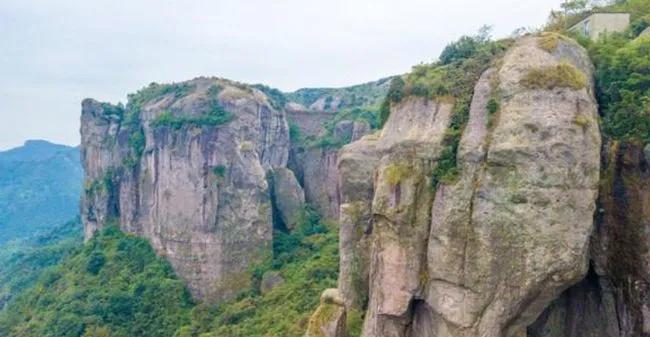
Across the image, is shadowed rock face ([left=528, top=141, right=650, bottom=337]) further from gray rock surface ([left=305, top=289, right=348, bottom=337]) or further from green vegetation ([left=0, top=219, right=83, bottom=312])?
green vegetation ([left=0, top=219, right=83, bottom=312])

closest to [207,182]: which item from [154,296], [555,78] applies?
[154,296]

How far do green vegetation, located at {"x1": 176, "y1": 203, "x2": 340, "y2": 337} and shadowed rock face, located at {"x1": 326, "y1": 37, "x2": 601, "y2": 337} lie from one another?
1154cm

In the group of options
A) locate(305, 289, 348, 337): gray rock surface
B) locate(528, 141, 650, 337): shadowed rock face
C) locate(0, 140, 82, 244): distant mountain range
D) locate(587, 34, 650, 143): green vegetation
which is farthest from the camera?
locate(0, 140, 82, 244): distant mountain range

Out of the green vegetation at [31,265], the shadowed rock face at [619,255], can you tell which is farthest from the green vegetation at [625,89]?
the green vegetation at [31,265]

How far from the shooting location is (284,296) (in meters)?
34.6

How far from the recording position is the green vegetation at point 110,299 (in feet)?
126

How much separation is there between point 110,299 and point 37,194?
111m

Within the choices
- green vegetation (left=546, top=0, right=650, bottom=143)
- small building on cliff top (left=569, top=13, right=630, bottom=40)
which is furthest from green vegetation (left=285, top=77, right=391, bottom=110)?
green vegetation (left=546, top=0, right=650, bottom=143)

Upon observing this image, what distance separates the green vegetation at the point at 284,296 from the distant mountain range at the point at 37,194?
82602mm

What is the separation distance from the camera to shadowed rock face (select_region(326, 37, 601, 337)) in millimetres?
14906

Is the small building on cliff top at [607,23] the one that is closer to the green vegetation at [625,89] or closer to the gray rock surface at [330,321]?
the green vegetation at [625,89]

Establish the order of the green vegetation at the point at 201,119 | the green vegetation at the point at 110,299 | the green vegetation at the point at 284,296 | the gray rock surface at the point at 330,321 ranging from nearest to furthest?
the gray rock surface at the point at 330,321 < the green vegetation at the point at 284,296 < the green vegetation at the point at 110,299 < the green vegetation at the point at 201,119

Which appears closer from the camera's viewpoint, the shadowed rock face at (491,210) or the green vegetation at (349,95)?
the shadowed rock face at (491,210)

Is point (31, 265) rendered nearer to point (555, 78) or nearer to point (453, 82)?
point (453, 82)
